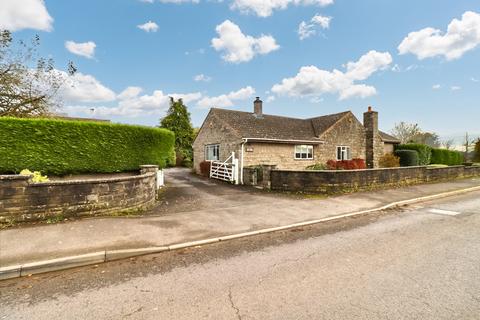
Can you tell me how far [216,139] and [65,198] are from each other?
14045 mm

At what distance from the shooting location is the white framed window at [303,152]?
1867 cm

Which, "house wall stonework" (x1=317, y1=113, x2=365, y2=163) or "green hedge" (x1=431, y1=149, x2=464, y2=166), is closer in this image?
"house wall stonework" (x1=317, y1=113, x2=365, y2=163)

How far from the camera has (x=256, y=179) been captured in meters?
14.1

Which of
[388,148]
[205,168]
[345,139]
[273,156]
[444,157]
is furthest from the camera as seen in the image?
[444,157]

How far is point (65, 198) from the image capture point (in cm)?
646

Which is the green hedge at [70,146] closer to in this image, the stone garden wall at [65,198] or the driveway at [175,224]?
the stone garden wall at [65,198]

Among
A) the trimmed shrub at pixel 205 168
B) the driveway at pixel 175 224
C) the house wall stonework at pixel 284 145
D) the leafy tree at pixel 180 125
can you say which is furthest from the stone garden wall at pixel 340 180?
the leafy tree at pixel 180 125

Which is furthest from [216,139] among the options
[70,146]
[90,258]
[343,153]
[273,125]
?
[90,258]

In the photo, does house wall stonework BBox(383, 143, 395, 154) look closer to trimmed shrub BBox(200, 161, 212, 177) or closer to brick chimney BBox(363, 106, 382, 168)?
brick chimney BBox(363, 106, 382, 168)

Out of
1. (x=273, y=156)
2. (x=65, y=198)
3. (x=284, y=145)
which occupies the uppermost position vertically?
(x=284, y=145)

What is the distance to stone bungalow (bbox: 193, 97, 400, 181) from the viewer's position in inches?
659

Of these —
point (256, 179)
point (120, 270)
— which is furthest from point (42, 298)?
point (256, 179)

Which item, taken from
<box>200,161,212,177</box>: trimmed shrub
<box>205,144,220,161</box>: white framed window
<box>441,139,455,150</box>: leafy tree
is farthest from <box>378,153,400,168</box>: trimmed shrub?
<box>441,139,455,150</box>: leafy tree

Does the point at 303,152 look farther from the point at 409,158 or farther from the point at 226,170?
the point at 409,158
